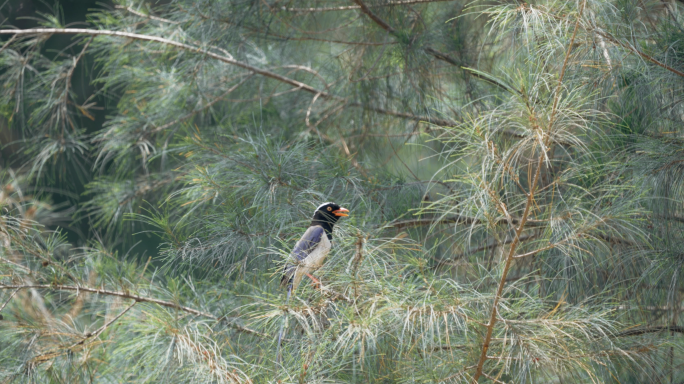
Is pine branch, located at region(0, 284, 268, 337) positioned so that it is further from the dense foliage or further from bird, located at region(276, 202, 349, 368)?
bird, located at region(276, 202, 349, 368)

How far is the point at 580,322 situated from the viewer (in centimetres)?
106

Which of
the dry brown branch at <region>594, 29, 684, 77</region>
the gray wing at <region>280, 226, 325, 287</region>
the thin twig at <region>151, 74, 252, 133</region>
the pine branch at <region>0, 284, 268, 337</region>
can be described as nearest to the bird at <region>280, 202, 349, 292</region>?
the gray wing at <region>280, 226, 325, 287</region>

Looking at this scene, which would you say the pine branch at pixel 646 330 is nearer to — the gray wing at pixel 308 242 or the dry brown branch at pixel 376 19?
the gray wing at pixel 308 242

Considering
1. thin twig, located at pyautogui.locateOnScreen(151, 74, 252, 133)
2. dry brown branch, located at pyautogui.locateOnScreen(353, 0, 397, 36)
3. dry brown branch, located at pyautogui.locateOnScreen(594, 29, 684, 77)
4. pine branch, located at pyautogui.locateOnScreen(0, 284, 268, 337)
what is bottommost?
pine branch, located at pyautogui.locateOnScreen(0, 284, 268, 337)

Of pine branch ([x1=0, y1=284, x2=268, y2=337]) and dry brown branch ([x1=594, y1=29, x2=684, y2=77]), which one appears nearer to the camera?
dry brown branch ([x1=594, y1=29, x2=684, y2=77])

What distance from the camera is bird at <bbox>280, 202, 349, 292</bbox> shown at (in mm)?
1193

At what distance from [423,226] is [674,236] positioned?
699 millimetres

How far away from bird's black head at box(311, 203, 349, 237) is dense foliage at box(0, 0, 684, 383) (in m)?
0.04

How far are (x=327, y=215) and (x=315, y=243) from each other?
3.6 inches

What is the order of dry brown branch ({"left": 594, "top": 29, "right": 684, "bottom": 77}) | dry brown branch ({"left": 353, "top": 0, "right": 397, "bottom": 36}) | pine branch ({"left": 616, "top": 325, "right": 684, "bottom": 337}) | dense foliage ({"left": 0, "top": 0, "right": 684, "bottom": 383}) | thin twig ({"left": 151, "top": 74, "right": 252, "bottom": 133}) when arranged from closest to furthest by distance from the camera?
dense foliage ({"left": 0, "top": 0, "right": 684, "bottom": 383}) < dry brown branch ({"left": 594, "top": 29, "right": 684, "bottom": 77}) < pine branch ({"left": 616, "top": 325, "right": 684, "bottom": 337}) < dry brown branch ({"left": 353, "top": 0, "right": 397, "bottom": 36}) < thin twig ({"left": 151, "top": 74, "right": 252, "bottom": 133})

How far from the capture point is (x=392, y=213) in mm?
1664

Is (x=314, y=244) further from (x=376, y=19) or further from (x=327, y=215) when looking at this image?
(x=376, y=19)

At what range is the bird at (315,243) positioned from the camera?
1193 mm

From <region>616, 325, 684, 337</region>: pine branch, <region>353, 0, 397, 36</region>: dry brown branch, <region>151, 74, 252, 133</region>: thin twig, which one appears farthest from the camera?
<region>151, 74, 252, 133</region>: thin twig
